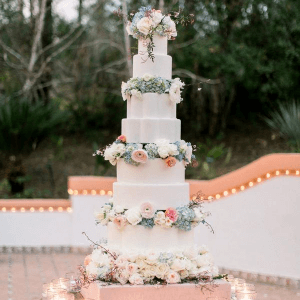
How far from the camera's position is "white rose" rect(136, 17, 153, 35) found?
20.0 feet

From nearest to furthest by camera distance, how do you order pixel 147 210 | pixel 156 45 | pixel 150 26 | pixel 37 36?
pixel 147 210 → pixel 150 26 → pixel 156 45 → pixel 37 36

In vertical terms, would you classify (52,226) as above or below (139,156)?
below

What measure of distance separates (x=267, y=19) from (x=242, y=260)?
22.1ft

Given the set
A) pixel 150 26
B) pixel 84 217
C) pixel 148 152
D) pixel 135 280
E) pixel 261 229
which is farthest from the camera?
pixel 84 217

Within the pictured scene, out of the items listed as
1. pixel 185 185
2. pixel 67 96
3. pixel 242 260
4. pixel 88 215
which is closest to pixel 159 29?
pixel 185 185

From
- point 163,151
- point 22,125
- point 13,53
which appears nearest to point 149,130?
point 163,151

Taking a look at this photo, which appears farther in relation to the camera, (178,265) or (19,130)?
(19,130)

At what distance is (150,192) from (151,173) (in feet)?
0.57

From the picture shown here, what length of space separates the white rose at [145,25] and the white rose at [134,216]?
1.63m

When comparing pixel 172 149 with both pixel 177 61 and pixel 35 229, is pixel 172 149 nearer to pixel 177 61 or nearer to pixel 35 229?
pixel 35 229

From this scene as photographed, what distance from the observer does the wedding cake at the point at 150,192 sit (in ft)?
19.4

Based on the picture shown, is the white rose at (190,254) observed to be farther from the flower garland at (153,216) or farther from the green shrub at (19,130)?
the green shrub at (19,130)

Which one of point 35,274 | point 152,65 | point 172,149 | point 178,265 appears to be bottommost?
point 35,274

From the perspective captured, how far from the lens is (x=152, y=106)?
20.2ft
